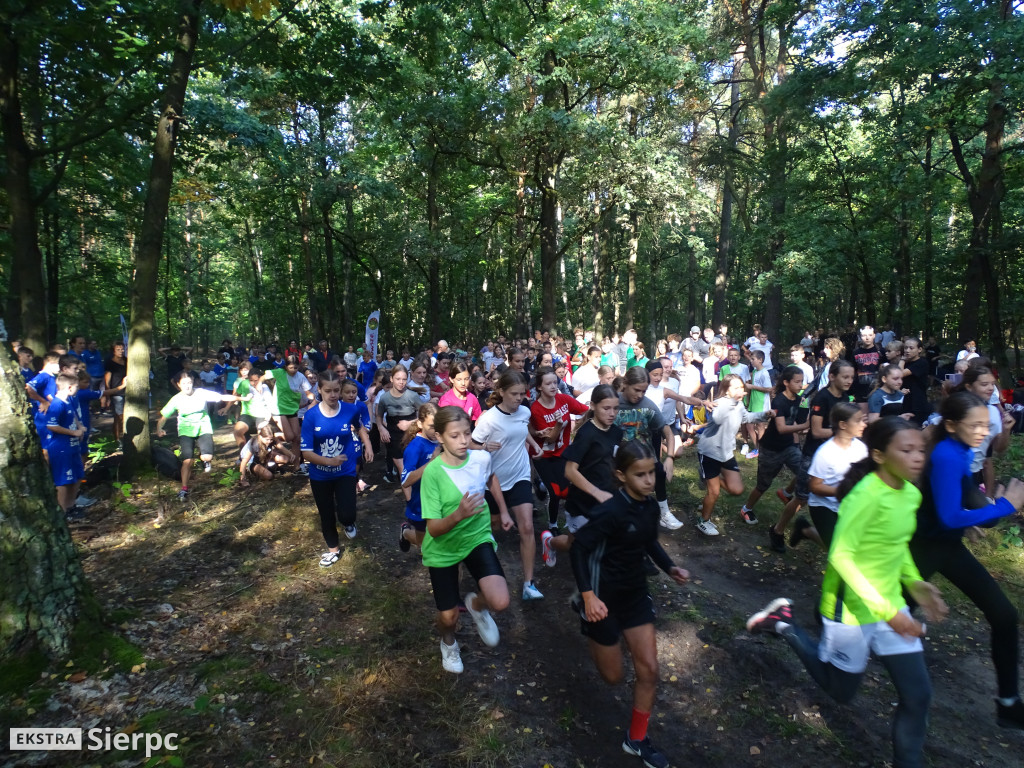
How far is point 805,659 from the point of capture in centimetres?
322

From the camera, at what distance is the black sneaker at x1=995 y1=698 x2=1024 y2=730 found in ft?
11.4

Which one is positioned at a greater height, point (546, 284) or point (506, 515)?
point (546, 284)

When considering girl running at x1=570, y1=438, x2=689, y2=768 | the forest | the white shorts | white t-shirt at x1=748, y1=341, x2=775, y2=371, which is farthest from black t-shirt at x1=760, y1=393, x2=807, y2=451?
the forest

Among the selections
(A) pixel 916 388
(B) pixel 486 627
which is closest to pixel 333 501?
(B) pixel 486 627

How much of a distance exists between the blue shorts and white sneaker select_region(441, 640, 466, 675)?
5.03m

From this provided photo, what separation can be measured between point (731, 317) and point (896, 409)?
1718 inches

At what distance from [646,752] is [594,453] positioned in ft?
7.03

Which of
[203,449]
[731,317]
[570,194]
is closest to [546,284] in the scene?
[570,194]

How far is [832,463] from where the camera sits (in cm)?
467

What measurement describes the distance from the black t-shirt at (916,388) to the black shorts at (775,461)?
130 centimetres

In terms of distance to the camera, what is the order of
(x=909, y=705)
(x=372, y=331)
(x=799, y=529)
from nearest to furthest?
1. (x=909, y=705)
2. (x=799, y=529)
3. (x=372, y=331)

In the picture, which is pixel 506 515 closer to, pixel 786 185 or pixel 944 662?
pixel 944 662

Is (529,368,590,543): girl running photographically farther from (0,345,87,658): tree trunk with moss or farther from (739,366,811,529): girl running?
(0,345,87,658): tree trunk with moss

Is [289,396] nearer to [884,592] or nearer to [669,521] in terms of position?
[669,521]
